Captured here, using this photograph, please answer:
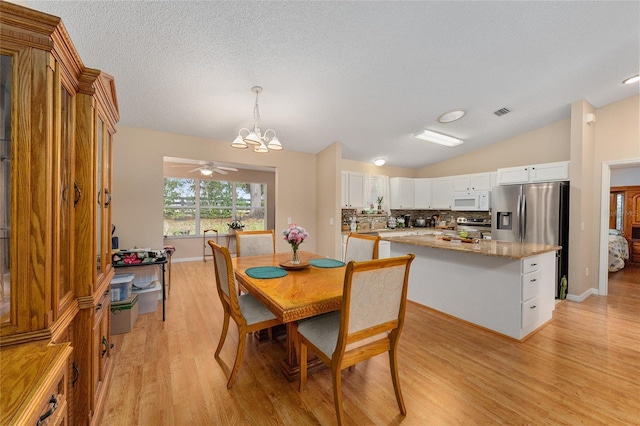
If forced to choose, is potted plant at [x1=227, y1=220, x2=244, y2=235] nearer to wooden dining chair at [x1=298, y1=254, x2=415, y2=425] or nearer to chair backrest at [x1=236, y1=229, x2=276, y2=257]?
chair backrest at [x1=236, y1=229, x2=276, y2=257]

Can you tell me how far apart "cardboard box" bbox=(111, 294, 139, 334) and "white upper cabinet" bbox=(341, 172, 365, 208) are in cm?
359

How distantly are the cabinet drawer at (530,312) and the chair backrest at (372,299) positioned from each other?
1.67 metres

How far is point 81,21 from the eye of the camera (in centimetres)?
184

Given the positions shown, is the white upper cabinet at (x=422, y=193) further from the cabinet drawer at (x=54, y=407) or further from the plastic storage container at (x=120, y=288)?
the cabinet drawer at (x=54, y=407)

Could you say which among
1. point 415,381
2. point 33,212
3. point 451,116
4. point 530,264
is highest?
point 451,116

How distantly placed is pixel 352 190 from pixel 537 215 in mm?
2933

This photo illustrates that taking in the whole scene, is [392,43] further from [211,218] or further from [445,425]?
[211,218]

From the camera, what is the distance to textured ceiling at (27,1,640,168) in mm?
1938

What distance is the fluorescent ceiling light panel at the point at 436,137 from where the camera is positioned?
4.23 metres

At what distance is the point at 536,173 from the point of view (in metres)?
4.06

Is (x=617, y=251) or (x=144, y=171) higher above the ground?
(x=144, y=171)

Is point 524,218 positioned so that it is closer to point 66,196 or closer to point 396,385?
point 396,385

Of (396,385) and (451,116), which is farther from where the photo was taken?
(451,116)

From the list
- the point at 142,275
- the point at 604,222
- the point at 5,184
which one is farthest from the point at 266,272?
the point at 604,222
